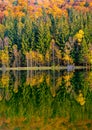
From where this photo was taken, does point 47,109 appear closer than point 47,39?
Yes

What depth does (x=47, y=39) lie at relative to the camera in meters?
53.3

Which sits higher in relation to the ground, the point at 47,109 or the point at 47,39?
the point at 47,39

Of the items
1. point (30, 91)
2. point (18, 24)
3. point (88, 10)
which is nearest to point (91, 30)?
point (88, 10)

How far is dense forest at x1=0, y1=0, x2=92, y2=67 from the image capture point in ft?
170

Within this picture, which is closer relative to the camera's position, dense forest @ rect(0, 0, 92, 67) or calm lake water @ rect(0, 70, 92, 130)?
calm lake water @ rect(0, 70, 92, 130)

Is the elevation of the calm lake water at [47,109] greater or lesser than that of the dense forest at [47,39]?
lesser

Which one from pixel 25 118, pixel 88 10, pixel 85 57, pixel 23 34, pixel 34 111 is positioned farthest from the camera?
pixel 88 10

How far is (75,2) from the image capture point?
206 feet

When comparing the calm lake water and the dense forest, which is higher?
the dense forest

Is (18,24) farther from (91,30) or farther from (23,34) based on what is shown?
(91,30)

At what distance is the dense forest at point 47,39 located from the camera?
51844mm

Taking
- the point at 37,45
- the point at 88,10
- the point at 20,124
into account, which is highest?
the point at 88,10

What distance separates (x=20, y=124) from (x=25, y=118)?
958 mm

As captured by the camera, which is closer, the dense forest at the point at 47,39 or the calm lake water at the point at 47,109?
the calm lake water at the point at 47,109
